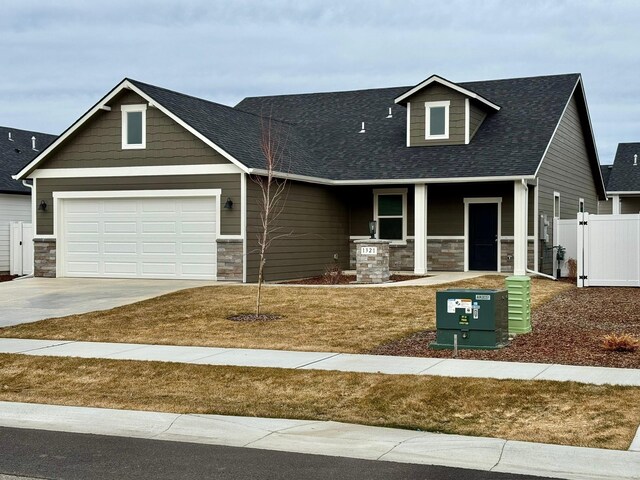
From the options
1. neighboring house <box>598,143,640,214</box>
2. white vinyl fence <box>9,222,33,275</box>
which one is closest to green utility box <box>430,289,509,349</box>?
white vinyl fence <box>9,222,33,275</box>

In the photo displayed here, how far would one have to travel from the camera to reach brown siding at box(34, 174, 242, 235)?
2452cm

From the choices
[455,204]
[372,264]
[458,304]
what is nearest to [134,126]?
[372,264]

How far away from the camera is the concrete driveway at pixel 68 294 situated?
19.0 m

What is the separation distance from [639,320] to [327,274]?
1169 centimetres

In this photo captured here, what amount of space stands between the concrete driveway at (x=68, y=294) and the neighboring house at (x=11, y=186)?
690 centimetres

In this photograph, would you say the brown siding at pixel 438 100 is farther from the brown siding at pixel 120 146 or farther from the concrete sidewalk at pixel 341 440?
the concrete sidewalk at pixel 341 440

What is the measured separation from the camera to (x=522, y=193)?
85.0 feet

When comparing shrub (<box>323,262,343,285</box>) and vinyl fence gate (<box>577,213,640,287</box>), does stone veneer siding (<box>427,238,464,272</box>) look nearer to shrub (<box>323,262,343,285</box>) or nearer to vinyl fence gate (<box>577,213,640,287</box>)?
shrub (<box>323,262,343,285</box>)

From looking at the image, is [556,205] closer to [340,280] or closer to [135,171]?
[340,280]

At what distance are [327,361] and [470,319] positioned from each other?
2.27 metres

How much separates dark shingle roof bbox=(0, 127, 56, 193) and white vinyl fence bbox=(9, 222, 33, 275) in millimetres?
2082

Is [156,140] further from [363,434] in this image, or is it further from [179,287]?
[363,434]

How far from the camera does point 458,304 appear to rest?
13.5 m

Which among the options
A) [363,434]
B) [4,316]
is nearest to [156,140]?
[4,316]
